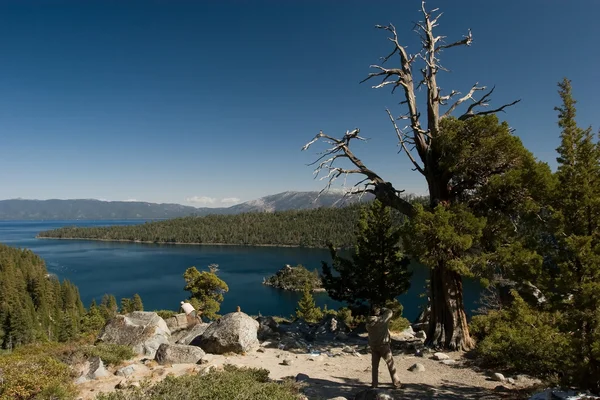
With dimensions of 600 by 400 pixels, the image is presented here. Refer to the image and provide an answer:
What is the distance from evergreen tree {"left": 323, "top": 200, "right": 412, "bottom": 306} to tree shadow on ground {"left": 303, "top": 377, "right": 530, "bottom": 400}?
9.54m

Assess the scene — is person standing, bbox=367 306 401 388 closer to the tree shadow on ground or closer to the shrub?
the tree shadow on ground

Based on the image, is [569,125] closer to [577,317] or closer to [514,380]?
[577,317]

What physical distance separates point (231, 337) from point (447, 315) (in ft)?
23.0

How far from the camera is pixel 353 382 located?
28.5 ft

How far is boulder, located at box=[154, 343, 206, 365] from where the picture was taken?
32.2 ft

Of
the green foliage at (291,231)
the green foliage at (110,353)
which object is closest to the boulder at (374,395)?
the green foliage at (110,353)

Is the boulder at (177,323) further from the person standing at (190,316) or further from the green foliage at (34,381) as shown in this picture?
the green foliage at (34,381)

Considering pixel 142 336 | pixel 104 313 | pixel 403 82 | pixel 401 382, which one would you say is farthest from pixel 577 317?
pixel 104 313

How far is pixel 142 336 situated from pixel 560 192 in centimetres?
1235

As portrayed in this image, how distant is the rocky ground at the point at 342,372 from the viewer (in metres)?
7.66

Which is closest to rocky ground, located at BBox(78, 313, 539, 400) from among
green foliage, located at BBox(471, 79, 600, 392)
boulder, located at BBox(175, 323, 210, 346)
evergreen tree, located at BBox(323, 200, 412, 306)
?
green foliage, located at BBox(471, 79, 600, 392)

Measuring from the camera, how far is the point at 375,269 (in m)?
18.2

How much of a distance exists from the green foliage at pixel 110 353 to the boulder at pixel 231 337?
7.45 ft

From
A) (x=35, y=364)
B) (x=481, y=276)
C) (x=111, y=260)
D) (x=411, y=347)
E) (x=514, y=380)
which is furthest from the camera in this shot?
(x=111, y=260)
